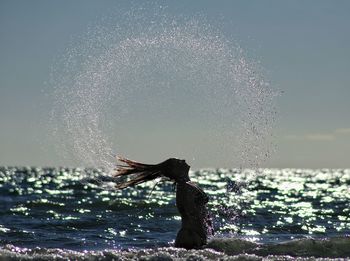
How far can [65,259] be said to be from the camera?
10.9 meters

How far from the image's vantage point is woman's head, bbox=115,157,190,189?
12.8 metres

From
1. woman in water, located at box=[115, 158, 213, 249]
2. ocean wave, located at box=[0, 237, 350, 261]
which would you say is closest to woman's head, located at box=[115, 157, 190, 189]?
woman in water, located at box=[115, 158, 213, 249]

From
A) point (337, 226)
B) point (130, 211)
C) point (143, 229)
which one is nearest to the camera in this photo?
point (143, 229)

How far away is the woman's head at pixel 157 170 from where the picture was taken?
504 inches

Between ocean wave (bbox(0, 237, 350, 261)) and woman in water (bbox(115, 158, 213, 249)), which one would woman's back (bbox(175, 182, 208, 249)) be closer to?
woman in water (bbox(115, 158, 213, 249))

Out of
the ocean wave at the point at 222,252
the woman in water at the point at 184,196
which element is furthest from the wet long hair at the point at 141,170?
the ocean wave at the point at 222,252

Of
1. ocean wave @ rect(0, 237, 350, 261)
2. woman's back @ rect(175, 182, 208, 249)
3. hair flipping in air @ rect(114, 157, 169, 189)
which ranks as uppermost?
hair flipping in air @ rect(114, 157, 169, 189)

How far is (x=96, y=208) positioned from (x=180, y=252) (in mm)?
21180

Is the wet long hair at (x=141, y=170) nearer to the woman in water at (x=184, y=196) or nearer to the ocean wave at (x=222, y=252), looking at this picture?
the woman in water at (x=184, y=196)

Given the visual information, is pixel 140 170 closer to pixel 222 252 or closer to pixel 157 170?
pixel 157 170

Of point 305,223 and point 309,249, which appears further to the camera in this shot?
point 305,223

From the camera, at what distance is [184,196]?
12562 mm

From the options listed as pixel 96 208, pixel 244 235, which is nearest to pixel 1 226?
pixel 244 235

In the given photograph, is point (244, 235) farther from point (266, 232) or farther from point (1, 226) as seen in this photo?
point (1, 226)
